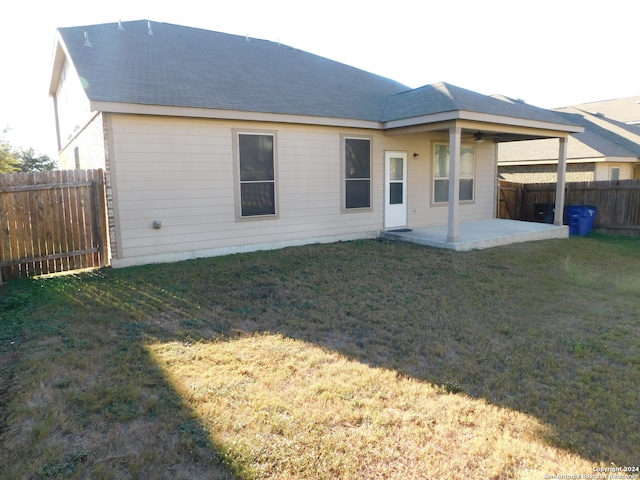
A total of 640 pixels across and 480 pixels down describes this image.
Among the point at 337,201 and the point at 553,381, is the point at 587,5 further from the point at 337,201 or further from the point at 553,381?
the point at 553,381

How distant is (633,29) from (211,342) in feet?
63.7

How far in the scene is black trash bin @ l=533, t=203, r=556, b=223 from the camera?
45.7ft

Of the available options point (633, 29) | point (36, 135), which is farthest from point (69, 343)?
point (36, 135)

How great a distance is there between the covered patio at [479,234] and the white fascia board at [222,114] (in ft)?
9.06

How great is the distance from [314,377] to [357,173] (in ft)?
24.6

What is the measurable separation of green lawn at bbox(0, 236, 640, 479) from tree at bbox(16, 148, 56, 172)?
26.3 m

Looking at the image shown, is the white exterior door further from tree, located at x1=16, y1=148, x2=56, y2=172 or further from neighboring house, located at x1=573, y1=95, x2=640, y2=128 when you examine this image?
tree, located at x1=16, y1=148, x2=56, y2=172

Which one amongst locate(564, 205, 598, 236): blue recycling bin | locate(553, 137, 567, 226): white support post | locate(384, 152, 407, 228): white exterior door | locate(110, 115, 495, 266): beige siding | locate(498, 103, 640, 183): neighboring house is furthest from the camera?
locate(498, 103, 640, 183): neighboring house

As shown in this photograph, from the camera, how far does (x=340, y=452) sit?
268 cm

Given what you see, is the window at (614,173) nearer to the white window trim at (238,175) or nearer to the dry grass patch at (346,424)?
the white window trim at (238,175)

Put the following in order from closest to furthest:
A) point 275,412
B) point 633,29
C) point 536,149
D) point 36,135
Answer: point 275,412 → point 633,29 → point 536,149 → point 36,135

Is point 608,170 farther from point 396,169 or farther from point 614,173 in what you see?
point 396,169

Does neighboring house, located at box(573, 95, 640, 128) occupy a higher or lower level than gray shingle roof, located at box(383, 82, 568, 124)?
higher

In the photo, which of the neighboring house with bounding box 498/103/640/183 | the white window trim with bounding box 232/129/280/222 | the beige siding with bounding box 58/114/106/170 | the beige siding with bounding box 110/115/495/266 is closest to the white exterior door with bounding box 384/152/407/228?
the beige siding with bounding box 110/115/495/266
